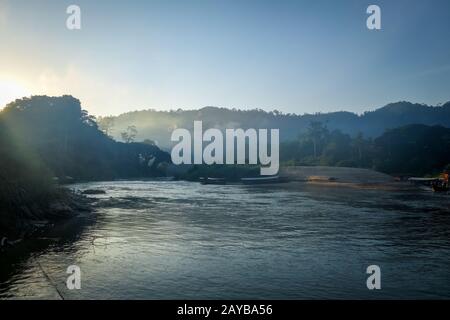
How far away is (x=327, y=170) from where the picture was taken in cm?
15188

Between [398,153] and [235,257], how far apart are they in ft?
497

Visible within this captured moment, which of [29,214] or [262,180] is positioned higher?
[29,214]

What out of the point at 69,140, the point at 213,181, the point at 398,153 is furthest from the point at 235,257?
the point at 398,153

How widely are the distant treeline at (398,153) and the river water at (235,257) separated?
10405cm

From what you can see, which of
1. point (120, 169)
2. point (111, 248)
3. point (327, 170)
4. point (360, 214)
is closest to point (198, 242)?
point (111, 248)

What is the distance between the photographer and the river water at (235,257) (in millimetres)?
21781

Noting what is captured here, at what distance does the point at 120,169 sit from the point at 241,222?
444 feet

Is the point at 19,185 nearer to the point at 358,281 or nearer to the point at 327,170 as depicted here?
the point at 358,281

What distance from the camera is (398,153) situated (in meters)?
164

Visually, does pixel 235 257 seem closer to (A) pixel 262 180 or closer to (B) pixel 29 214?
(B) pixel 29 214

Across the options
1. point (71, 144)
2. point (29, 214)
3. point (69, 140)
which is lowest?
point (29, 214)

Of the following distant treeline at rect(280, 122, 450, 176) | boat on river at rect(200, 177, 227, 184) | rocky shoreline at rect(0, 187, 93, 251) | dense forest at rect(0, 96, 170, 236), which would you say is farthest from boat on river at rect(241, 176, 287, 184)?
rocky shoreline at rect(0, 187, 93, 251)

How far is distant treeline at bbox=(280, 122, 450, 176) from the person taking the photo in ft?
477

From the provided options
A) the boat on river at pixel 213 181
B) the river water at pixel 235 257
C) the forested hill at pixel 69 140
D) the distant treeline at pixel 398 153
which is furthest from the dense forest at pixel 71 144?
the distant treeline at pixel 398 153
